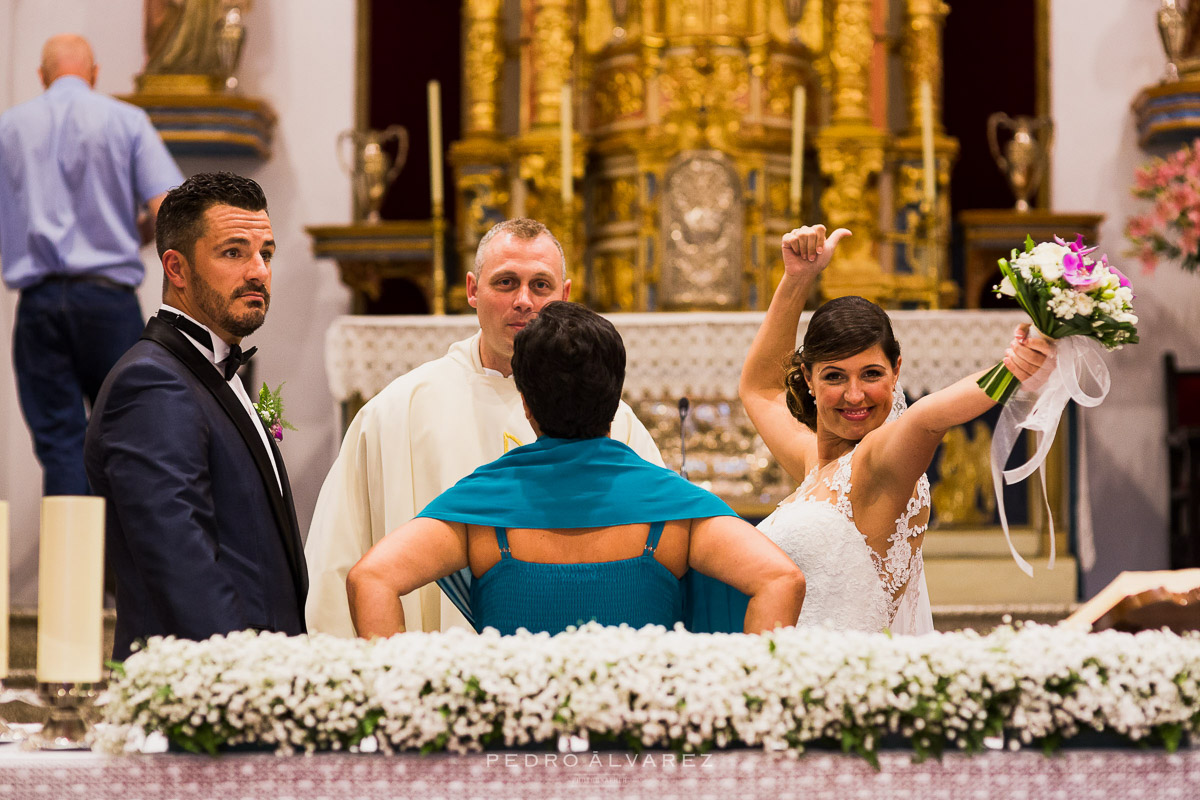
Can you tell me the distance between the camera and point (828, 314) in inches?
119

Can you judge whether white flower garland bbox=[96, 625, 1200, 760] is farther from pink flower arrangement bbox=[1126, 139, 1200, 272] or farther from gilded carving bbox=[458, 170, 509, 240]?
gilded carving bbox=[458, 170, 509, 240]

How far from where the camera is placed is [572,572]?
2232 mm

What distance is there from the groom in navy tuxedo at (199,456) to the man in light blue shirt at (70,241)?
3224 mm

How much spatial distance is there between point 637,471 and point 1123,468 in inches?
241

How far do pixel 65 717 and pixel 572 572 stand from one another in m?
0.81

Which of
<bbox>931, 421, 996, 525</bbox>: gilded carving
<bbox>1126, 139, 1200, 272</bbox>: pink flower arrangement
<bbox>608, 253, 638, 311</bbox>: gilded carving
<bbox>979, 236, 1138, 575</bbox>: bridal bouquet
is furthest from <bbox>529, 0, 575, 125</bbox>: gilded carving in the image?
<bbox>979, 236, 1138, 575</bbox>: bridal bouquet

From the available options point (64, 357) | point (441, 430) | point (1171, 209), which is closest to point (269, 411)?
point (441, 430)

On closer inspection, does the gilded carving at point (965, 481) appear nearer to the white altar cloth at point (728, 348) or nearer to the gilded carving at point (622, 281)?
the white altar cloth at point (728, 348)

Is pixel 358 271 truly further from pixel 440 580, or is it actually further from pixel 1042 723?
pixel 1042 723

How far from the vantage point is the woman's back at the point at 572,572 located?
7.32ft

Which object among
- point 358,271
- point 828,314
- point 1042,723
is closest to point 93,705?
point 1042,723

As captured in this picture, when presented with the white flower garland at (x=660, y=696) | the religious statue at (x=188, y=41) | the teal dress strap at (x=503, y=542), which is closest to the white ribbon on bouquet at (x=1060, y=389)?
the white flower garland at (x=660, y=696)

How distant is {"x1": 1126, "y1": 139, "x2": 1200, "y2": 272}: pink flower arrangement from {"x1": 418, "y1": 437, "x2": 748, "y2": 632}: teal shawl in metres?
5.13

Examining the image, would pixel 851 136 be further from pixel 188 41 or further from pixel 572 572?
pixel 572 572
